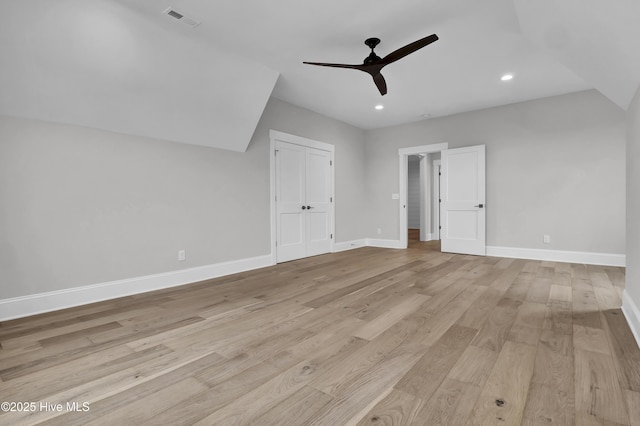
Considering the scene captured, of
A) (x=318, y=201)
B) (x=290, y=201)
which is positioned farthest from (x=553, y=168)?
(x=290, y=201)

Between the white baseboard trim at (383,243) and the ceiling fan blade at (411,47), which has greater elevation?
the ceiling fan blade at (411,47)

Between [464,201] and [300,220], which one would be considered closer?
[300,220]

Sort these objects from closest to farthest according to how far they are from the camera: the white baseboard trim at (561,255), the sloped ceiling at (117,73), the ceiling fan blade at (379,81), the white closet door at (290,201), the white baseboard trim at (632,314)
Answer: the white baseboard trim at (632,314)
the sloped ceiling at (117,73)
the ceiling fan blade at (379,81)
the white baseboard trim at (561,255)
the white closet door at (290,201)

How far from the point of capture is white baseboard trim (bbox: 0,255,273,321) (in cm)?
261

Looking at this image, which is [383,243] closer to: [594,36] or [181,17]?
[594,36]

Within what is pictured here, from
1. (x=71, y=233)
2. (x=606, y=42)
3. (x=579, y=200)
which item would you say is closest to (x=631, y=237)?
(x=606, y=42)

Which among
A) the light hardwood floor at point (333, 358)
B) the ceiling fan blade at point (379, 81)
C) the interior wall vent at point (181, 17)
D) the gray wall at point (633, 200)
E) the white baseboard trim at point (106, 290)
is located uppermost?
the interior wall vent at point (181, 17)

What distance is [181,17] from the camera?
272cm

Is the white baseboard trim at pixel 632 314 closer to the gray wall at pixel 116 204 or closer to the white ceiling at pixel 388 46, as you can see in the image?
the white ceiling at pixel 388 46

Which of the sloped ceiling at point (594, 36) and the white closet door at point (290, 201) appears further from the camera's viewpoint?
the white closet door at point (290, 201)

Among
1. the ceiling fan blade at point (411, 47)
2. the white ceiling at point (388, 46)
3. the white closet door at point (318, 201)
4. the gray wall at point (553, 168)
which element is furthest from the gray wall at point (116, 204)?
the gray wall at point (553, 168)

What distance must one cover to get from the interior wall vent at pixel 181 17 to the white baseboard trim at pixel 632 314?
13.8 feet

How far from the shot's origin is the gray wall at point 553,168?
450cm

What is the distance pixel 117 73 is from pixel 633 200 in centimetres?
448
